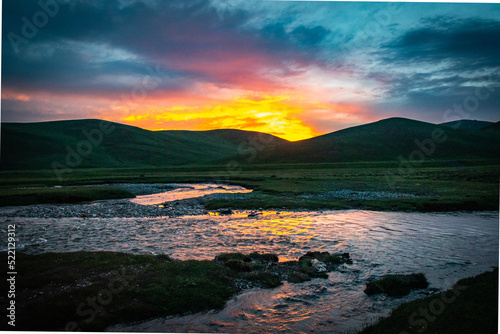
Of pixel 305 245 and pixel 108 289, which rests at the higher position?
pixel 108 289

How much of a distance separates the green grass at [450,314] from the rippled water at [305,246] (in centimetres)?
103

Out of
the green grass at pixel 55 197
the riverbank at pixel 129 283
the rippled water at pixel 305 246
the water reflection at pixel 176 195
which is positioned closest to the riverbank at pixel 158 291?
the riverbank at pixel 129 283

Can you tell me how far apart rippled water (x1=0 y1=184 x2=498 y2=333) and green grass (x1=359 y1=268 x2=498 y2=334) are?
1.03 metres

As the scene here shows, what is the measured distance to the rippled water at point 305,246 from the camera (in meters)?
11.8

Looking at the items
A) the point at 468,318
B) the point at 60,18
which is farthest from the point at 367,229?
the point at 60,18

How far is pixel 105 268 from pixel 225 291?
685 centimetres

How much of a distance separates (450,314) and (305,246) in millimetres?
10874

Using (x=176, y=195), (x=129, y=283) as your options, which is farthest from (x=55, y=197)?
(x=129, y=283)

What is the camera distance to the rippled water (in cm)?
1175

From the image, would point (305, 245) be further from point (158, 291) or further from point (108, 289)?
point (108, 289)

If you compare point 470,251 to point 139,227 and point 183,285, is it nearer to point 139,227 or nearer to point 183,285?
point 183,285

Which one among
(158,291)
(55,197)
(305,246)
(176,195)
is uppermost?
(55,197)

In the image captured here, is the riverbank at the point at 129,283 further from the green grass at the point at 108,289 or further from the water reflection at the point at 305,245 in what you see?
the water reflection at the point at 305,245

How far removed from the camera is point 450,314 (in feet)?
34.2
